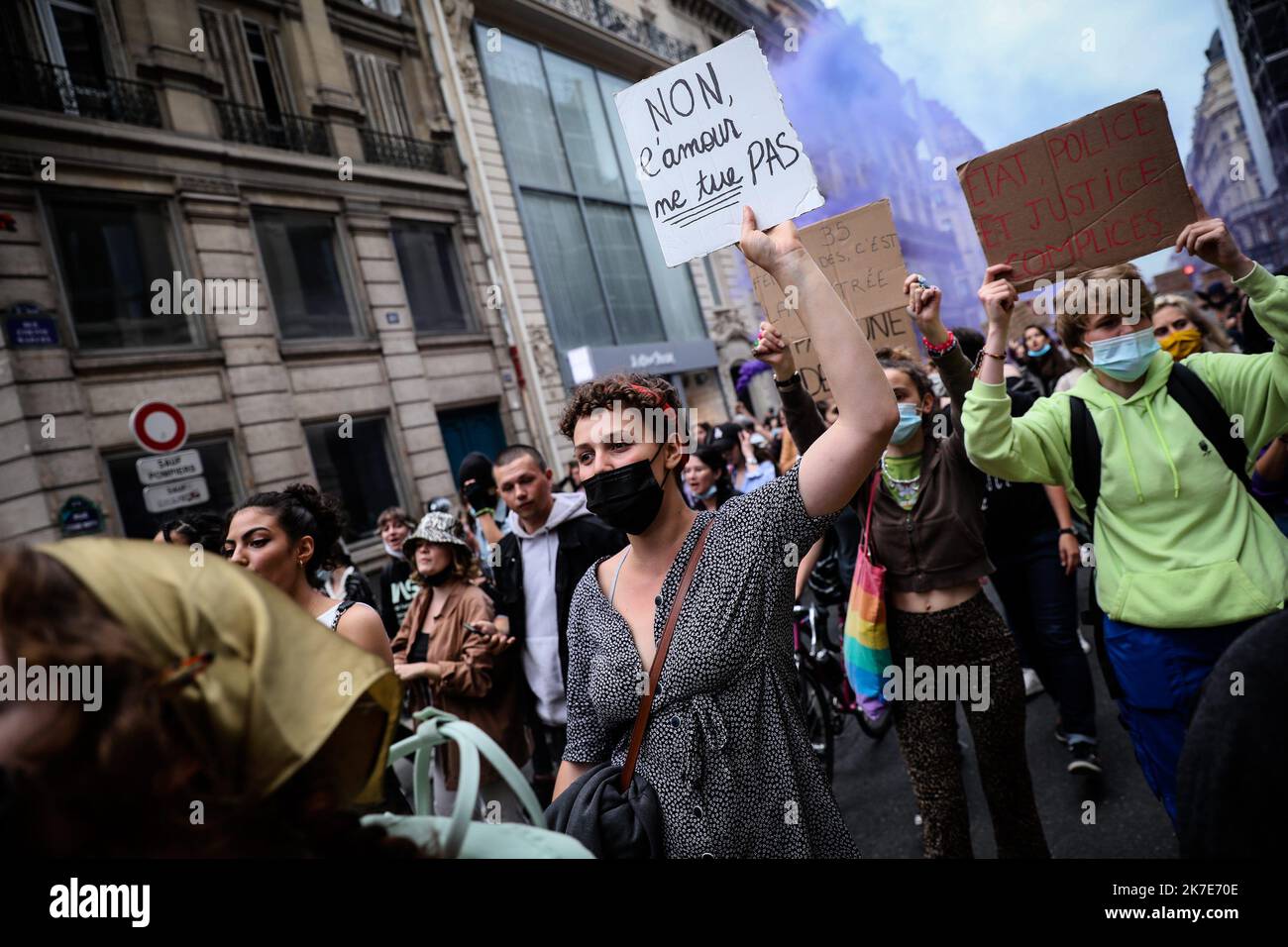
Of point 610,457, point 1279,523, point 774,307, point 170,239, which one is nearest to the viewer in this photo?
point 610,457

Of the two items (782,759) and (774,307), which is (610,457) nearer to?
(782,759)

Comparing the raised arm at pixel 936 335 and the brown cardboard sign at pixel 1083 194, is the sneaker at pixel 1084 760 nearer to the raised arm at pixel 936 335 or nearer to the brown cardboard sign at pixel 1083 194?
the raised arm at pixel 936 335

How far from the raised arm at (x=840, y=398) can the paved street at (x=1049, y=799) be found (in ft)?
7.42

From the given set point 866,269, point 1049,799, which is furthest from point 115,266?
point 1049,799

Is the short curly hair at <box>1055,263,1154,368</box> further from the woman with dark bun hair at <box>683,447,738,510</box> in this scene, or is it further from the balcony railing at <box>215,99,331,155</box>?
the balcony railing at <box>215,99,331,155</box>

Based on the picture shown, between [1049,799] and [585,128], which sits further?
[585,128]

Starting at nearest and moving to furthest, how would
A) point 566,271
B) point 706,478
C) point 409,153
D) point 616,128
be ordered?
point 706,478, point 409,153, point 566,271, point 616,128

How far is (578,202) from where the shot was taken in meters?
17.3

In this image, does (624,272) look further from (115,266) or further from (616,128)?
(115,266)

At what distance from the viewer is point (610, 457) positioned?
1843 millimetres

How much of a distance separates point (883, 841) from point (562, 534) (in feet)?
6.64

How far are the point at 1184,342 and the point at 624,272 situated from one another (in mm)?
15627

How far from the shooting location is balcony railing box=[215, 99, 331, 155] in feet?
36.8
